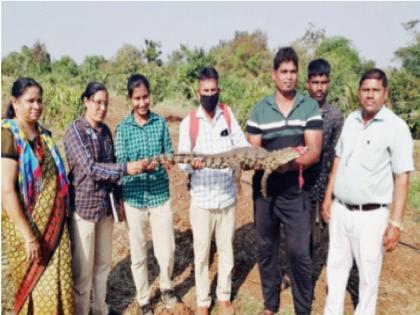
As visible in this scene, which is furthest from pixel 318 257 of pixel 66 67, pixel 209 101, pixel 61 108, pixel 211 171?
pixel 66 67

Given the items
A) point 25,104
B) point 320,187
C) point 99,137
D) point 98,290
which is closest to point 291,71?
point 320,187

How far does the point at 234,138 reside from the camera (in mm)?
3965

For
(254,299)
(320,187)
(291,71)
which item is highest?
(291,71)

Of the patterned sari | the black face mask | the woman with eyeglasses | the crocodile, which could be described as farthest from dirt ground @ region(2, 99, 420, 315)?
the black face mask

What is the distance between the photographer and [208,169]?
3.87m

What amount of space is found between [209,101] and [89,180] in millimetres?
1346

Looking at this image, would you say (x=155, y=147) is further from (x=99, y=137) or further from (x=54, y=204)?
(x=54, y=204)

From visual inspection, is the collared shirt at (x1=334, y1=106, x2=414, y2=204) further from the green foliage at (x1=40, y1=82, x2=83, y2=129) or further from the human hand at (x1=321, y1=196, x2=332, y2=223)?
the green foliage at (x1=40, y1=82, x2=83, y2=129)

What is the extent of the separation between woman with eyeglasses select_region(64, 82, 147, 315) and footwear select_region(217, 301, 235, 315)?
1376mm

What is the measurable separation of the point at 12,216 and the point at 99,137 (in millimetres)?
996

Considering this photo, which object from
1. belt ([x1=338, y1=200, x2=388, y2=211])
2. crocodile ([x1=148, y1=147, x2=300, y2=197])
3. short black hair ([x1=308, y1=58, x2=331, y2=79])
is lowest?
belt ([x1=338, y1=200, x2=388, y2=211])

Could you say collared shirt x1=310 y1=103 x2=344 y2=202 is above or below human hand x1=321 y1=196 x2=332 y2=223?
above

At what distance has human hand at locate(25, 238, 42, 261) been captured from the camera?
312 centimetres

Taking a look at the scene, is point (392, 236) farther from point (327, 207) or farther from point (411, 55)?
point (411, 55)
